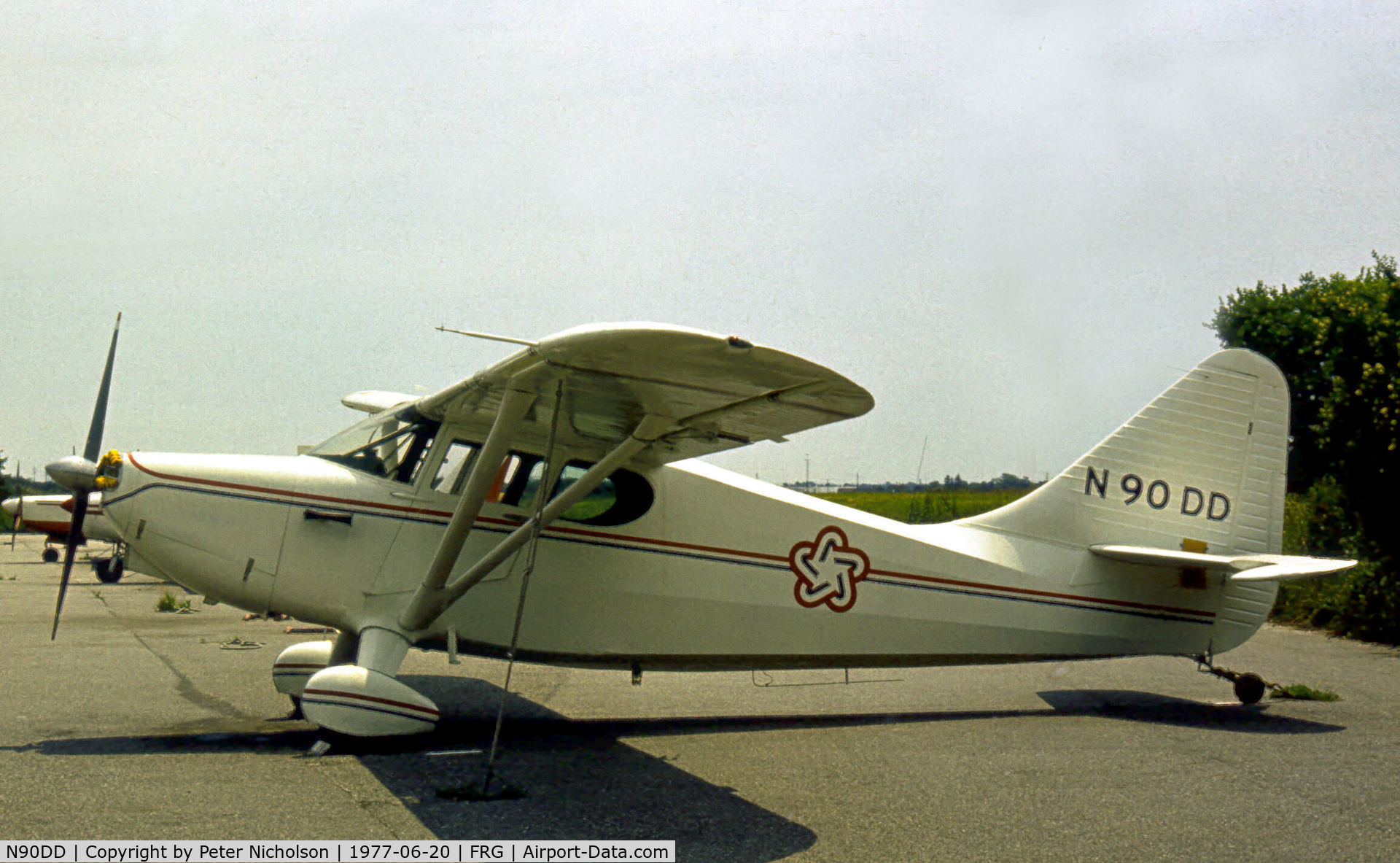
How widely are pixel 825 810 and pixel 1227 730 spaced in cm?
392

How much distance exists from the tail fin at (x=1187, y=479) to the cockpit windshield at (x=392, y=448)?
458cm

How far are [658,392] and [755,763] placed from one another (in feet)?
8.01

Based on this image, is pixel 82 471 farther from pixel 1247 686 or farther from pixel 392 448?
pixel 1247 686

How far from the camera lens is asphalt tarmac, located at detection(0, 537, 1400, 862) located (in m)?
4.64

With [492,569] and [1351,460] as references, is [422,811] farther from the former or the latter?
[1351,460]

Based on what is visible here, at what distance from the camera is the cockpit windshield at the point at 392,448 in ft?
23.2

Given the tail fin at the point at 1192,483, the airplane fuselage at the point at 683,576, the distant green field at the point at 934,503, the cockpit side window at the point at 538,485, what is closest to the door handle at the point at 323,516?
the airplane fuselage at the point at 683,576

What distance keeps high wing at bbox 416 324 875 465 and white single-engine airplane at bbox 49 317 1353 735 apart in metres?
0.03

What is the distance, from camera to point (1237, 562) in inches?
315

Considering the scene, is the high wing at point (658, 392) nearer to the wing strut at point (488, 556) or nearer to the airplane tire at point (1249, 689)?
the wing strut at point (488, 556)

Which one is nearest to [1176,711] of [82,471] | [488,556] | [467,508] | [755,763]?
[755,763]

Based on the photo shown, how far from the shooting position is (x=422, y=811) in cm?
486
